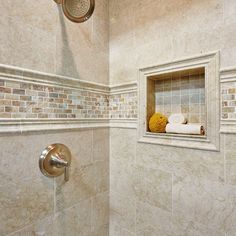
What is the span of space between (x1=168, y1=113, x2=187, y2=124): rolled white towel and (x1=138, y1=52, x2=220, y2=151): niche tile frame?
0.30 ft

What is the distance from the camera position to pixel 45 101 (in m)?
0.93

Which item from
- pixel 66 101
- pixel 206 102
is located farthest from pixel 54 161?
pixel 206 102

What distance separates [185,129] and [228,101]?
0.24 metres

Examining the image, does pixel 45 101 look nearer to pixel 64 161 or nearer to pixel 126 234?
pixel 64 161

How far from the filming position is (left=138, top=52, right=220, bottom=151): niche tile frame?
84 cm

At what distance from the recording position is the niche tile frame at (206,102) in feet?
2.74

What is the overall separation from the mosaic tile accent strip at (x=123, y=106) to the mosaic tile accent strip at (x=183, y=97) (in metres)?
0.15

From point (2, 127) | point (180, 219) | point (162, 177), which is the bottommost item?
point (180, 219)

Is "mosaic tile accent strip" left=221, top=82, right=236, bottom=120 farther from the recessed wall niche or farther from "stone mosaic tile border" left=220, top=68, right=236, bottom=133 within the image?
the recessed wall niche

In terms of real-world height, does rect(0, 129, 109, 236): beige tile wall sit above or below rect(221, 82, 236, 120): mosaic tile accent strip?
below

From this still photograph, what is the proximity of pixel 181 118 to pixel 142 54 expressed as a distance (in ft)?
1.54

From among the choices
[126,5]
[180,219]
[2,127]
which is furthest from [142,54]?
[180,219]

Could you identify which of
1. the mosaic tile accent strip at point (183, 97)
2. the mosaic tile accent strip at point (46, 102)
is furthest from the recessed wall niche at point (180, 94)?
the mosaic tile accent strip at point (46, 102)

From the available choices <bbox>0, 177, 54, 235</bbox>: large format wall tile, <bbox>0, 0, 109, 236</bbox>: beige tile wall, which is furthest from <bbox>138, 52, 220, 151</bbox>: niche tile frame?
<bbox>0, 177, 54, 235</bbox>: large format wall tile
